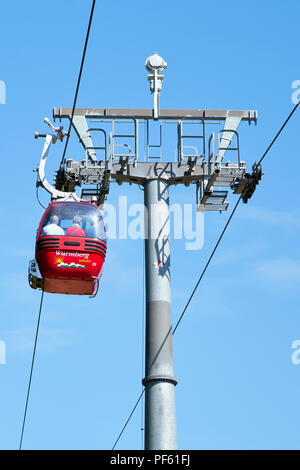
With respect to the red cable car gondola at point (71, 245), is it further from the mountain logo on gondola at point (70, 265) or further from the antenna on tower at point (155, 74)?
the antenna on tower at point (155, 74)

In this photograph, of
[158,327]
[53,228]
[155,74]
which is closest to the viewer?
[53,228]

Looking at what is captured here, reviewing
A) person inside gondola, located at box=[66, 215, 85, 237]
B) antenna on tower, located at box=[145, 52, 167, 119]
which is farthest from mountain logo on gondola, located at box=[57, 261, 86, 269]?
antenna on tower, located at box=[145, 52, 167, 119]

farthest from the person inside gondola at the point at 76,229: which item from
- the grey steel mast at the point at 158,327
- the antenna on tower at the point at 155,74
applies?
the antenna on tower at the point at 155,74

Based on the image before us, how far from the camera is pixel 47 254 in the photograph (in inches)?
775

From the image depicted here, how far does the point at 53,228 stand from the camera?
64.9 ft

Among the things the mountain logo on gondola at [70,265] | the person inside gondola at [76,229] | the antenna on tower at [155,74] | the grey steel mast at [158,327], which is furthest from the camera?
the antenna on tower at [155,74]

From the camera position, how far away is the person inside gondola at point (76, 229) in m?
19.8

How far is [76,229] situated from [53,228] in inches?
16.0

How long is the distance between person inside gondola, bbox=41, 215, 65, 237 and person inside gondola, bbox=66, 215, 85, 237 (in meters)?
0.12

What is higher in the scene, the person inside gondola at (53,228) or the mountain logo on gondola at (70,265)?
the person inside gondola at (53,228)

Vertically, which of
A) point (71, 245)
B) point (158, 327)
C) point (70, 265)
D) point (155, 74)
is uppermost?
point (155, 74)

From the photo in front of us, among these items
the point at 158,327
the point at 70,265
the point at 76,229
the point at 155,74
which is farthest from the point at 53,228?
the point at 155,74

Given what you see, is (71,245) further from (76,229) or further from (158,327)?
(158,327)

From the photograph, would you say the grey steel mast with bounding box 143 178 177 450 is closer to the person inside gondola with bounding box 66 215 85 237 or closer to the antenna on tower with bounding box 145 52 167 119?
the antenna on tower with bounding box 145 52 167 119
